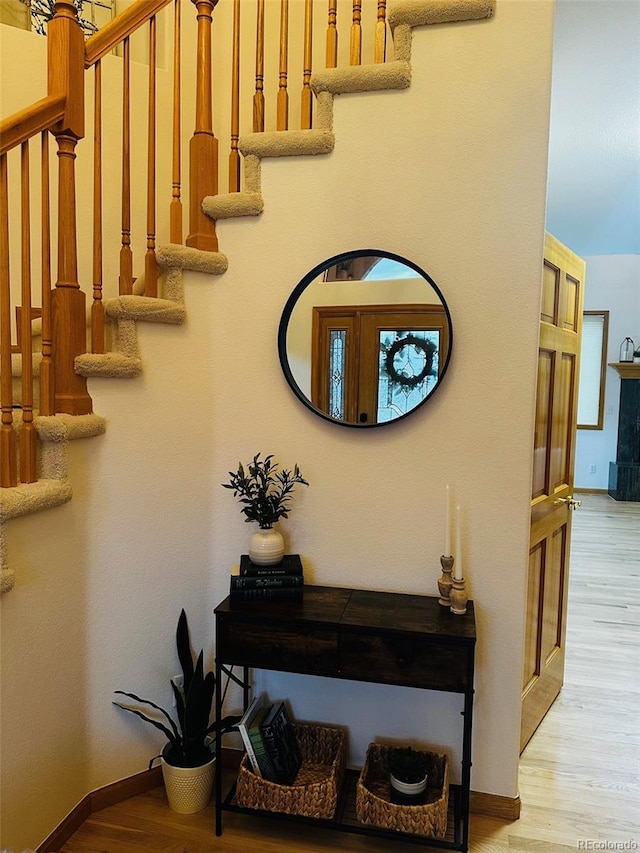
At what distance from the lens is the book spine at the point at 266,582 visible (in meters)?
1.98

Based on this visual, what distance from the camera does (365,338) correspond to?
2070 mm

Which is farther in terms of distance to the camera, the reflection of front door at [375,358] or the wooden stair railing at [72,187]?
the reflection of front door at [375,358]

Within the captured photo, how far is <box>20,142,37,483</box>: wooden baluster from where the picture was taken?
1688 mm

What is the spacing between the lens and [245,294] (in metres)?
2.17

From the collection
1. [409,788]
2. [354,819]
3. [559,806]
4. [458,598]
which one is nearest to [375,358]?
[458,598]

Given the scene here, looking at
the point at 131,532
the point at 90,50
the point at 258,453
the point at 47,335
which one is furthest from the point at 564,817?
the point at 90,50

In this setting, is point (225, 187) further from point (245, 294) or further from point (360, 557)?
point (360, 557)

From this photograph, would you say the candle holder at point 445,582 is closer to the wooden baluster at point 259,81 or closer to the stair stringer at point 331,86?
the stair stringer at point 331,86

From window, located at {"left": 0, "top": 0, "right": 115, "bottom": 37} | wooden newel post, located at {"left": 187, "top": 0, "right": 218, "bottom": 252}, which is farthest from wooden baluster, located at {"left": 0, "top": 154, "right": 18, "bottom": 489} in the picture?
window, located at {"left": 0, "top": 0, "right": 115, "bottom": 37}

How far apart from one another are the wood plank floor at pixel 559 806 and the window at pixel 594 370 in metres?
4.69

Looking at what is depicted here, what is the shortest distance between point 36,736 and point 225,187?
225 centimetres

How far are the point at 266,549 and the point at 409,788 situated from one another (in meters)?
0.90

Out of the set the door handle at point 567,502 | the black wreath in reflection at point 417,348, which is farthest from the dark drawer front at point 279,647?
the door handle at point 567,502

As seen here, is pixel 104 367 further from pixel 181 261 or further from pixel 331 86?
pixel 331 86
